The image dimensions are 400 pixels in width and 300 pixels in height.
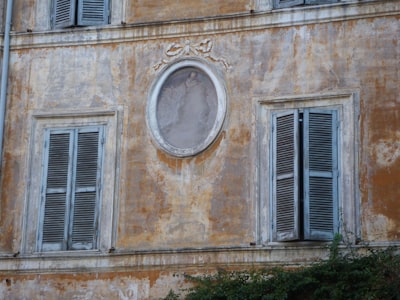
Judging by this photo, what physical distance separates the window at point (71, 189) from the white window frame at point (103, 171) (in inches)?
3.1

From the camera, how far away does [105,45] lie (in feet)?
67.2

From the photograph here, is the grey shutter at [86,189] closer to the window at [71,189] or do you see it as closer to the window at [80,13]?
the window at [71,189]

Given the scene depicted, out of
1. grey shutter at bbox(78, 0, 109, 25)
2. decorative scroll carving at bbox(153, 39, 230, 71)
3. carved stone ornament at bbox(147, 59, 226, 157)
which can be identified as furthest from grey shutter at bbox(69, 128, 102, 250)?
grey shutter at bbox(78, 0, 109, 25)

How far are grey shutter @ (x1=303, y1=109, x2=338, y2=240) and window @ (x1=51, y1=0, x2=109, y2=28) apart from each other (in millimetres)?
4161

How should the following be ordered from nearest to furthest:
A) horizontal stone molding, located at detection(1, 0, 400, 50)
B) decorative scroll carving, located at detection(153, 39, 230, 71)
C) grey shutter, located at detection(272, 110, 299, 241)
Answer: grey shutter, located at detection(272, 110, 299, 241)
horizontal stone molding, located at detection(1, 0, 400, 50)
decorative scroll carving, located at detection(153, 39, 230, 71)

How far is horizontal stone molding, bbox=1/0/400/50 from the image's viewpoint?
19312 mm

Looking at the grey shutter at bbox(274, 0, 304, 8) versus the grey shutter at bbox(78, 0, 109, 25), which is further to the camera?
the grey shutter at bbox(78, 0, 109, 25)

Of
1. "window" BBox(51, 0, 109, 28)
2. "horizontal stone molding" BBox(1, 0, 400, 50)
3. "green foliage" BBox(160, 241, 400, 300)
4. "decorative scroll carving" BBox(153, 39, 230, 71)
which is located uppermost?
"window" BBox(51, 0, 109, 28)

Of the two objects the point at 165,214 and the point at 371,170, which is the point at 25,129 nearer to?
the point at 165,214

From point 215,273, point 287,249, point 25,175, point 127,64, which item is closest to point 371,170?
point 287,249

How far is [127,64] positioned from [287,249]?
4348 millimetres

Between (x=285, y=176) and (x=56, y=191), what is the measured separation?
3.91 meters

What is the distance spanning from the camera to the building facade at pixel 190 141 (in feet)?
61.6

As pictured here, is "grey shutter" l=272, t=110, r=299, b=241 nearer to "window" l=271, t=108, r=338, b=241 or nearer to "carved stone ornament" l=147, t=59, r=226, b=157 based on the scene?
"window" l=271, t=108, r=338, b=241
